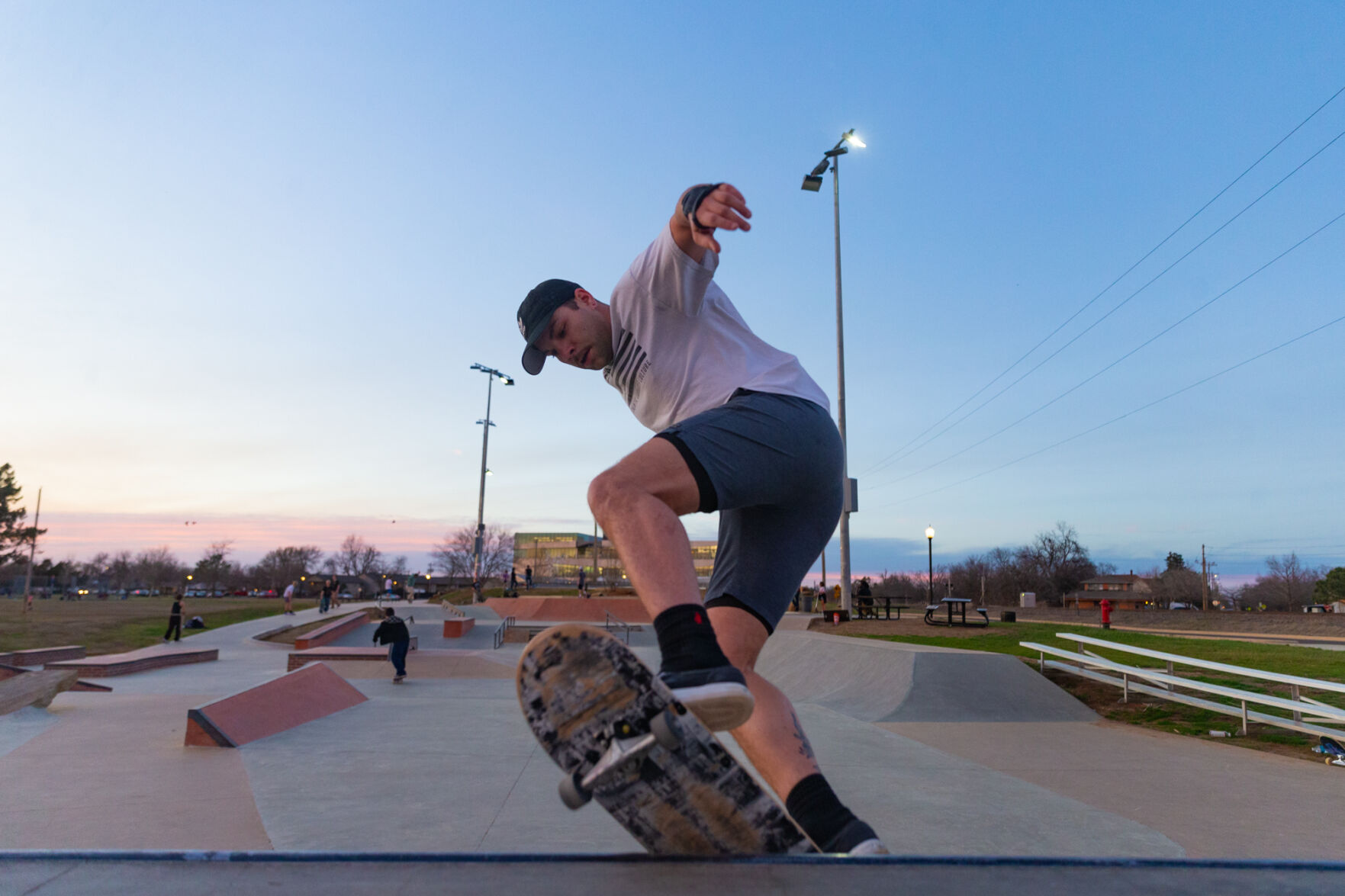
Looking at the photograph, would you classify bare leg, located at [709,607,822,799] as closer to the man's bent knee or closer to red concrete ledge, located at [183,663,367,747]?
the man's bent knee

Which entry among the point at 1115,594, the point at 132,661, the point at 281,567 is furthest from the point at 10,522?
the point at 1115,594

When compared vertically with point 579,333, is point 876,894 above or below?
below

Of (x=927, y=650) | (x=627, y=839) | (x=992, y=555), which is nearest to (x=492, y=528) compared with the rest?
(x=992, y=555)

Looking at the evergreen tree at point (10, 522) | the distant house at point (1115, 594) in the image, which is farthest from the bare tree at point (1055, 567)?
the evergreen tree at point (10, 522)

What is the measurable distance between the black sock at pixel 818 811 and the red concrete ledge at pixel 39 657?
11.5 metres

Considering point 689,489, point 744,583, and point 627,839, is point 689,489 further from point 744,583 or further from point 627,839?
point 627,839

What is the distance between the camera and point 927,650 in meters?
9.53

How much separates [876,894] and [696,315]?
138 cm

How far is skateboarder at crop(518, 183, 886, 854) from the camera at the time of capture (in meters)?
1.61

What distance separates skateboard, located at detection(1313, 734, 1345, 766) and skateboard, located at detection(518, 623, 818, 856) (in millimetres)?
6452

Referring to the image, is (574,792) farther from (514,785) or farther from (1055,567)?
(1055,567)

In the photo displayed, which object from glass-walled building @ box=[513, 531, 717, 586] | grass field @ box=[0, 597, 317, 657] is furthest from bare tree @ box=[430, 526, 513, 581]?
grass field @ box=[0, 597, 317, 657]

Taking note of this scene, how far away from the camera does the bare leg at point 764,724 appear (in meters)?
1.84

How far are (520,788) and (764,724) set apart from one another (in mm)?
2488
